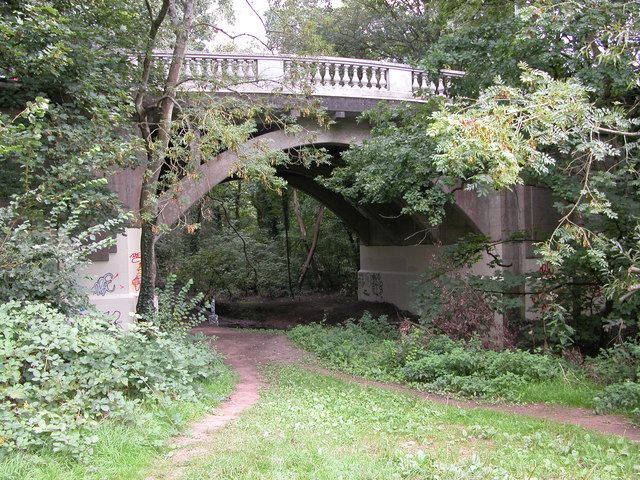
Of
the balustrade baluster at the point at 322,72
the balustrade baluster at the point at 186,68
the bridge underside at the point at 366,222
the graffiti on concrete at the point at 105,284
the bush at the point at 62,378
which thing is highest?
the balustrade baluster at the point at 322,72

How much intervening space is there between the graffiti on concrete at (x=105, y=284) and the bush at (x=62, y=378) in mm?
5364

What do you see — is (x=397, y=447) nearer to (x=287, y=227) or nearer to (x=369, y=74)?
(x=369, y=74)

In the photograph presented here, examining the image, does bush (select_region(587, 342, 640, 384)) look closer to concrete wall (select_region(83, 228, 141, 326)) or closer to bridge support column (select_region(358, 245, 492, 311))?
concrete wall (select_region(83, 228, 141, 326))

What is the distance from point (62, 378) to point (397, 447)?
2.87m

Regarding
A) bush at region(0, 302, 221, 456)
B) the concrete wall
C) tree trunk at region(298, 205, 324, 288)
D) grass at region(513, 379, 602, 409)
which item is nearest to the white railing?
the concrete wall

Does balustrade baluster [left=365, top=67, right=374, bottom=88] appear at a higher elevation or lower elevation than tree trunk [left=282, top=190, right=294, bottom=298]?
higher

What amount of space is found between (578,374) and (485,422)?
296cm

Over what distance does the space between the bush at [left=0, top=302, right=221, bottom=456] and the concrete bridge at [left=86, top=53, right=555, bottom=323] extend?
4.37 metres

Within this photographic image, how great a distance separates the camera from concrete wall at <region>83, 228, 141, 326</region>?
11109mm

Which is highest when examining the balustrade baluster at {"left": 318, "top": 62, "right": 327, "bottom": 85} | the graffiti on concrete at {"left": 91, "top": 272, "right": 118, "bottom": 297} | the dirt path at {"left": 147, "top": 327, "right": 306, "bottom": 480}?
the balustrade baluster at {"left": 318, "top": 62, "right": 327, "bottom": 85}

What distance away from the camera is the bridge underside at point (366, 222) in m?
11.3

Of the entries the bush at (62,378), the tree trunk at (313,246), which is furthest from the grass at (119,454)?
the tree trunk at (313,246)

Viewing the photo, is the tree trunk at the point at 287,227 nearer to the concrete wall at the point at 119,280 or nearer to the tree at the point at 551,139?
the tree at the point at 551,139

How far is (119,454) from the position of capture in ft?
14.1
